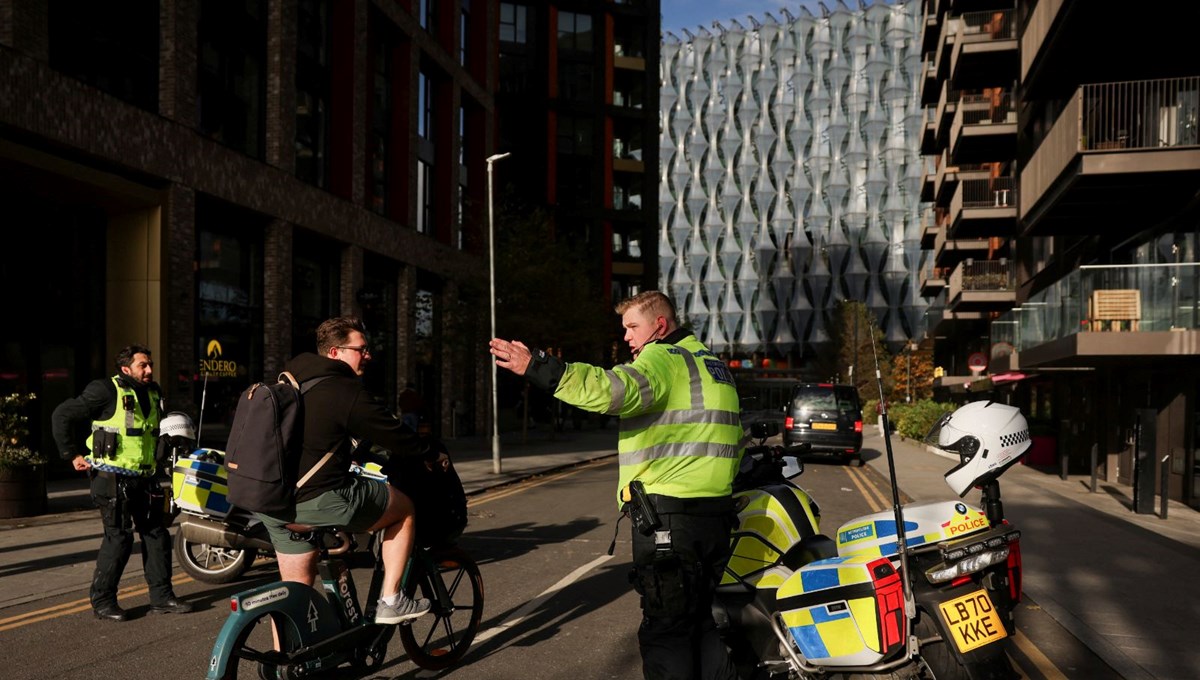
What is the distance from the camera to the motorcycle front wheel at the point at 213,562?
24.8ft

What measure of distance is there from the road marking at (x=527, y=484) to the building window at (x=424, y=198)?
40.6ft

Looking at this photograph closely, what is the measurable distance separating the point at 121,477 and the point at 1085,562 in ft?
28.6

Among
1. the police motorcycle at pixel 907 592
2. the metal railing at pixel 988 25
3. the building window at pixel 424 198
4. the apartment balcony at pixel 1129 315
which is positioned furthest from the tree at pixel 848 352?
the police motorcycle at pixel 907 592

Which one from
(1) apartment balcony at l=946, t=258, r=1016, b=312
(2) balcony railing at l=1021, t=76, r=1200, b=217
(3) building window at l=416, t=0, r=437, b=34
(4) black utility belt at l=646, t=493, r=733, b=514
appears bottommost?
(4) black utility belt at l=646, t=493, r=733, b=514

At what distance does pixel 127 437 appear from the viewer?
6496 mm

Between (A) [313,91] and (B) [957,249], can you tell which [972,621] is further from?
(B) [957,249]

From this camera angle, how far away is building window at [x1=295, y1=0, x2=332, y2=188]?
23.1 meters

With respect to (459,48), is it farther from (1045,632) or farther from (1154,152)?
(1045,632)

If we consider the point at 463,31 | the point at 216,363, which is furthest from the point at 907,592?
the point at 463,31

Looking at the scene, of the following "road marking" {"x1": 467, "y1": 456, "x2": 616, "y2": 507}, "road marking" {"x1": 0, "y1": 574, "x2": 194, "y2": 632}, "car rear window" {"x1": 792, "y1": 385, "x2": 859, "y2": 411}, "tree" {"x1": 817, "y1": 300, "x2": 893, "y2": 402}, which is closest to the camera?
"road marking" {"x1": 0, "y1": 574, "x2": 194, "y2": 632}

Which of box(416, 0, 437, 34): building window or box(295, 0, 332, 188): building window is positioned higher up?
box(416, 0, 437, 34): building window

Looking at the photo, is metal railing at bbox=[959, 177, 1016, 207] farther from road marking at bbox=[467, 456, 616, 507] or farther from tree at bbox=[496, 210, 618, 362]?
road marking at bbox=[467, 456, 616, 507]

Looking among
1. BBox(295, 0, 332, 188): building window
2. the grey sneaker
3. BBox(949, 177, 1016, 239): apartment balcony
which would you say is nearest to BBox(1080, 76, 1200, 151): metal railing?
the grey sneaker

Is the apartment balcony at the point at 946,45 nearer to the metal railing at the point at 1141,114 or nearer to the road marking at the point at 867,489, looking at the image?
the metal railing at the point at 1141,114
